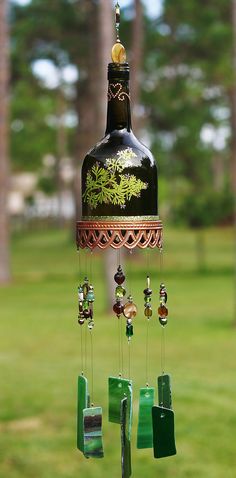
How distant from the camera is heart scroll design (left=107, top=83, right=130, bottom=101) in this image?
448 centimetres

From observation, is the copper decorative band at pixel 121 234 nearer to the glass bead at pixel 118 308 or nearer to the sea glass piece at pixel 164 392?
the glass bead at pixel 118 308

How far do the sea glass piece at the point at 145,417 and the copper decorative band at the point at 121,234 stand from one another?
86 cm

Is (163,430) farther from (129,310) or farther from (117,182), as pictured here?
(117,182)

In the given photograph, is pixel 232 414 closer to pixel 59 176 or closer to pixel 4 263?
pixel 4 263

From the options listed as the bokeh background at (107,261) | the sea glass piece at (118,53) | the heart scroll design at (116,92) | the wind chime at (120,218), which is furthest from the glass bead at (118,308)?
the bokeh background at (107,261)

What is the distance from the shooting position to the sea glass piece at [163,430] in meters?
4.54

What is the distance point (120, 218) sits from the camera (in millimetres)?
4395

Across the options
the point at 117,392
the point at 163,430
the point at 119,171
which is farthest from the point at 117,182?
the point at 163,430

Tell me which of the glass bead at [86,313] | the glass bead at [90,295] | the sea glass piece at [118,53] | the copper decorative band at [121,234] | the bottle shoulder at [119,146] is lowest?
the glass bead at [86,313]

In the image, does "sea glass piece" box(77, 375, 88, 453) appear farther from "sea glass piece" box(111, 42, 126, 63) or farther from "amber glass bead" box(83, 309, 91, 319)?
"sea glass piece" box(111, 42, 126, 63)

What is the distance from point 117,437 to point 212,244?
30.0 meters

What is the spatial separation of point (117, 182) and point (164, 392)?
1.29m

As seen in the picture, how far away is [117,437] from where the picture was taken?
929 centimetres

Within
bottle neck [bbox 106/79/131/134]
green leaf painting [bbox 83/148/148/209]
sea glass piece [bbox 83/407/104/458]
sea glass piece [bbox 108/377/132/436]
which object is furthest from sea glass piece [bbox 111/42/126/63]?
sea glass piece [bbox 83/407/104/458]
